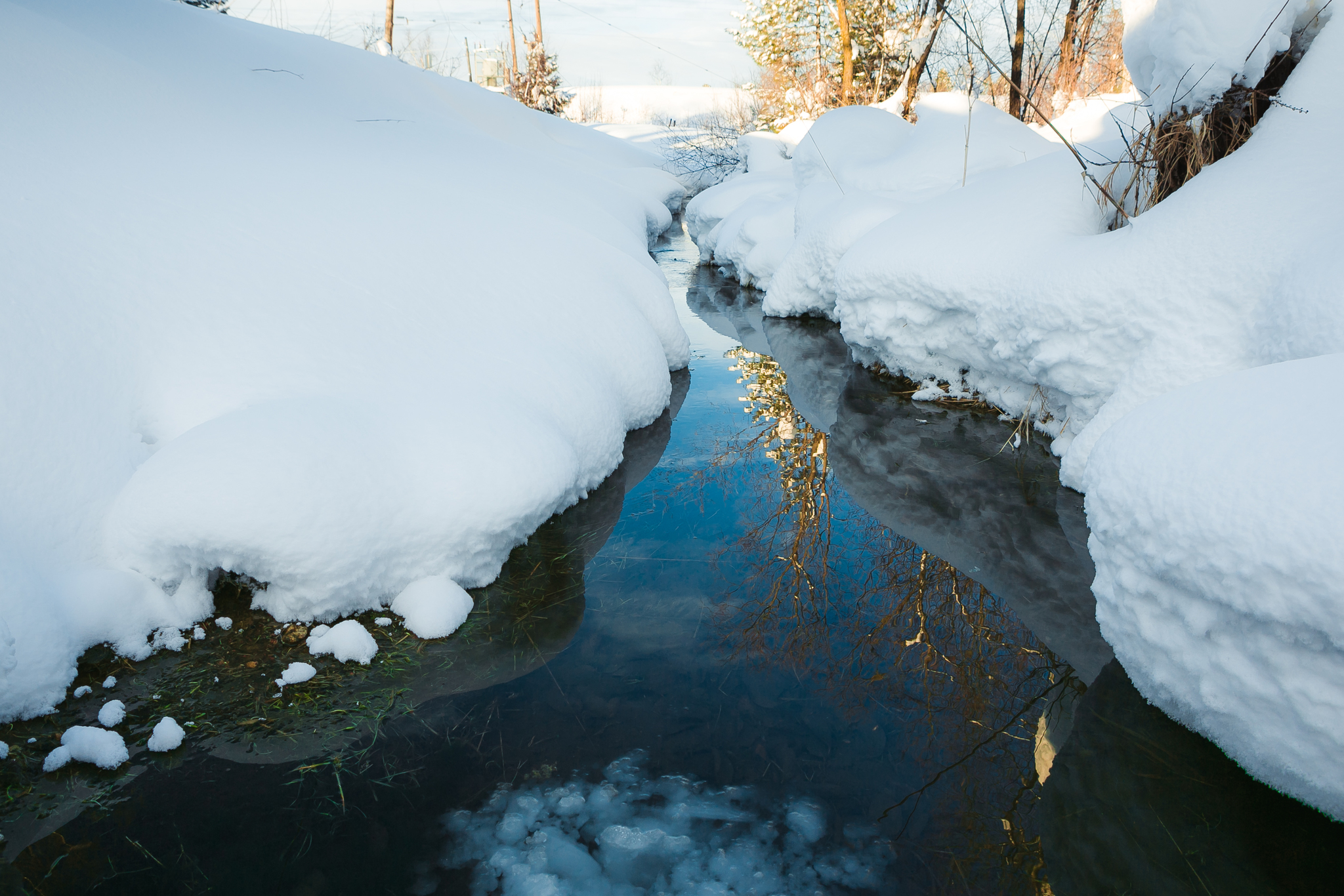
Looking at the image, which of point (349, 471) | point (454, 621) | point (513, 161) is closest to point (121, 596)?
point (349, 471)

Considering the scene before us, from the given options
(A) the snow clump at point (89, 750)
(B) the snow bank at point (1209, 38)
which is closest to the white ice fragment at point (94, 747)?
(A) the snow clump at point (89, 750)

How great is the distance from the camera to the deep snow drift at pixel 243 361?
2.50 meters

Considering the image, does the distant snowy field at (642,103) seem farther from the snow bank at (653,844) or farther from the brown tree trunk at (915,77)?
the snow bank at (653,844)

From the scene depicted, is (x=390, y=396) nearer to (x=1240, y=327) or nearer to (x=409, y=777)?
(x=409, y=777)

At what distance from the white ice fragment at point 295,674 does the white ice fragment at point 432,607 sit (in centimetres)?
37

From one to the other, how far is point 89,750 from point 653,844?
1.68m

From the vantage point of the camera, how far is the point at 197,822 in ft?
6.57

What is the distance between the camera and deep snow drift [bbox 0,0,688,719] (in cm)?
250

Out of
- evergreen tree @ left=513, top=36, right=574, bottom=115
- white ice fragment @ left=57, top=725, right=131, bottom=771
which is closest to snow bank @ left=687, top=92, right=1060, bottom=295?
white ice fragment @ left=57, top=725, right=131, bottom=771

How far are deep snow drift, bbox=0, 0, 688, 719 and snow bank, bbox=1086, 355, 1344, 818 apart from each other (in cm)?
218

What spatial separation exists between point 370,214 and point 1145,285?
4.16 m

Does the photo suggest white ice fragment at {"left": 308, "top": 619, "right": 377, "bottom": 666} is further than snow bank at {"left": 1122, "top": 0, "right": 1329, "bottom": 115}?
No

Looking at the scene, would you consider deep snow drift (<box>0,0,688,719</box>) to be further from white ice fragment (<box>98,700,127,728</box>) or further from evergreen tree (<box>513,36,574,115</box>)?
evergreen tree (<box>513,36,574,115</box>)

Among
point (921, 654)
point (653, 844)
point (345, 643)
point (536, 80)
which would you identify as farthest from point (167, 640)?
point (536, 80)
